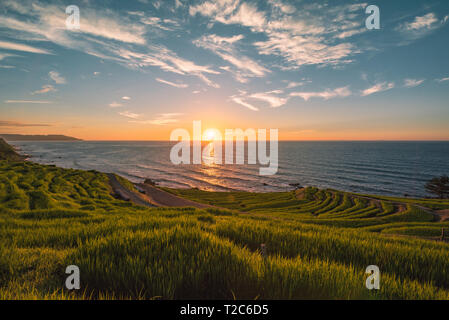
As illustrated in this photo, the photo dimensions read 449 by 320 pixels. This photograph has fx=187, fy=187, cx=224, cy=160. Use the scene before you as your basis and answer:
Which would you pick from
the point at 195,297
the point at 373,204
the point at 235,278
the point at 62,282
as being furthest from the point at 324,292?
the point at 373,204

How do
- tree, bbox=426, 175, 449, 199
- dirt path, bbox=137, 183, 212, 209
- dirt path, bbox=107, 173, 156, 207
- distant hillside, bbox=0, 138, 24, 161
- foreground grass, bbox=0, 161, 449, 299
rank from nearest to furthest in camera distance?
1. foreground grass, bbox=0, 161, 449, 299
2. dirt path, bbox=107, 173, 156, 207
3. dirt path, bbox=137, 183, 212, 209
4. tree, bbox=426, 175, 449, 199
5. distant hillside, bbox=0, 138, 24, 161

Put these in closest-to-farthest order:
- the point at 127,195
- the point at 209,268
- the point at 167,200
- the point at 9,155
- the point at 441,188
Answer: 1. the point at 209,268
2. the point at 127,195
3. the point at 167,200
4. the point at 441,188
5. the point at 9,155

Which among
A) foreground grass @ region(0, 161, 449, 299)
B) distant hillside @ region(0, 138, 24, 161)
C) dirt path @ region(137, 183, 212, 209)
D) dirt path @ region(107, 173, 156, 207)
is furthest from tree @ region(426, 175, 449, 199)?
distant hillside @ region(0, 138, 24, 161)

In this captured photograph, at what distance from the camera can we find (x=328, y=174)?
345ft

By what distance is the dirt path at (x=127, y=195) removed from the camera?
124 feet

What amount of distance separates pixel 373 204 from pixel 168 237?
59.0 m

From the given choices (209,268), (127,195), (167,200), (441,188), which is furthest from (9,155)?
(441,188)

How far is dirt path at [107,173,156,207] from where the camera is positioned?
37.8 metres

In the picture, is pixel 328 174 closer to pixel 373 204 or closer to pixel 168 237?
pixel 373 204

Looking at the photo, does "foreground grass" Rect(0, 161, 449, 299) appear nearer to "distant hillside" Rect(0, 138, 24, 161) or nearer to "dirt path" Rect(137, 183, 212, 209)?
"dirt path" Rect(137, 183, 212, 209)

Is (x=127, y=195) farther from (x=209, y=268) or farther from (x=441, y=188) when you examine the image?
(x=441, y=188)

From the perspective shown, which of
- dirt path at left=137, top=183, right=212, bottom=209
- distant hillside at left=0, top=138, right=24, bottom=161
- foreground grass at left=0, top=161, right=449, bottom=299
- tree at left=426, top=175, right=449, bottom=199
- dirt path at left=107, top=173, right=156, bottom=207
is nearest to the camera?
foreground grass at left=0, top=161, right=449, bottom=299

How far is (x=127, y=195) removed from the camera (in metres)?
40.5

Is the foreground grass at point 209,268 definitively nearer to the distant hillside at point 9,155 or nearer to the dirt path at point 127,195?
the dirt path at point 127,195
